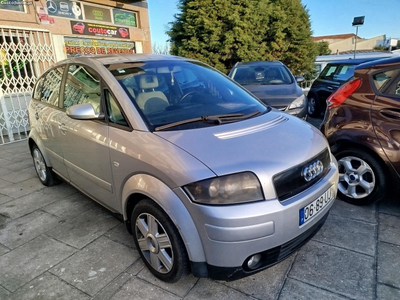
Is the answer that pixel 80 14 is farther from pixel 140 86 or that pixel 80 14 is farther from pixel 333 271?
pixel 333 271

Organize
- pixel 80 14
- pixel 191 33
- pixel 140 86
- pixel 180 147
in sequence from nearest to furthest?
1. pixel 180 147
2. pixel 140 86
3. pixel 80 14
4. pixel 191 33

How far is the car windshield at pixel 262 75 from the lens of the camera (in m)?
5.82

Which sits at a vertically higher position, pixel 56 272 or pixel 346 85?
pixel 346 85

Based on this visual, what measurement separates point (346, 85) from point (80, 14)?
741 cm

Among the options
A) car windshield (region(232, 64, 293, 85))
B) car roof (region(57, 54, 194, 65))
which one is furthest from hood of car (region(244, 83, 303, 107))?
car roof (region(57, 54, 194, 65))

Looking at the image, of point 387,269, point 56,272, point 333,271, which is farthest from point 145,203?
point 387,269

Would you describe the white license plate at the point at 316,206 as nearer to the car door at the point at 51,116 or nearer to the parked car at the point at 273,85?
the car door at the point at 51,116

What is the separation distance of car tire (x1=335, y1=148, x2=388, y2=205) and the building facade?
662cm

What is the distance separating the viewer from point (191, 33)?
1259cm

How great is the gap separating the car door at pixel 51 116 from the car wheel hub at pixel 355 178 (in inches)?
118

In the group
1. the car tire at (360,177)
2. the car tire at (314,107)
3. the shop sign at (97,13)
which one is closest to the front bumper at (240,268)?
the car tire at (360,177)

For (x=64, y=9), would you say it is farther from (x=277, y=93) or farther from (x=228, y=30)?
(x=228, y=30)

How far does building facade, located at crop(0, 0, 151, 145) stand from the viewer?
6.23 metres

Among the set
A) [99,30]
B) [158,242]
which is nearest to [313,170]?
[158,242]
